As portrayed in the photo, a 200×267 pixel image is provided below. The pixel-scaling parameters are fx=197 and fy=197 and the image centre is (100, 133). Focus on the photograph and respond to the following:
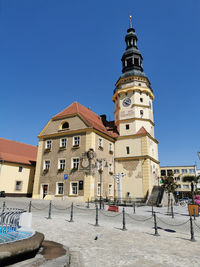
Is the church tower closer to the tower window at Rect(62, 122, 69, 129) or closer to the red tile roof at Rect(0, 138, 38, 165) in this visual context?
the tower window at Rect(62, 122, 69, 129)

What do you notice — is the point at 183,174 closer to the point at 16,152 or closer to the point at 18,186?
the point at 16,152

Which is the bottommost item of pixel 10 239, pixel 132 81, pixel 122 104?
pixel 10 239

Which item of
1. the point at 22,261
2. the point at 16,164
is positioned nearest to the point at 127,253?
the point at 22,261

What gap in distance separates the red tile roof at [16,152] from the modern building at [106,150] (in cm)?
471

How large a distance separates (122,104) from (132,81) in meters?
4.39

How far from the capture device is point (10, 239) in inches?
205

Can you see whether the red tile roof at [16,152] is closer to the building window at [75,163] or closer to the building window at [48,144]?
the building window at [48,144]

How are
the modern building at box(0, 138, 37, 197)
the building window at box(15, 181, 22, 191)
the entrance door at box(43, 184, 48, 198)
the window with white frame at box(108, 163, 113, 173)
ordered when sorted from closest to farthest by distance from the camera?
the entrance door at box(43, 184, 48, 198)
the modern building at box(0, 138, 37, 197)
the window with white frame at box(108, 163, 113, 173)
the building window at box(15, 181, 22, 191)

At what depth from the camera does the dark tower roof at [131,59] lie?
3562 centimetres

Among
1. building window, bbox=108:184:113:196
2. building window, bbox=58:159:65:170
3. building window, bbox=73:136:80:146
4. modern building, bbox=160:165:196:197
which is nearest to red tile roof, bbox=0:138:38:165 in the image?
building window, bbox=58:159:65:170

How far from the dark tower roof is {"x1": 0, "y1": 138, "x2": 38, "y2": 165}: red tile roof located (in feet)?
73.2

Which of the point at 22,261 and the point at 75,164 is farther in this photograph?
the point at 75,164

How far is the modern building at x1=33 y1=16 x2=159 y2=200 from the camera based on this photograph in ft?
86.6

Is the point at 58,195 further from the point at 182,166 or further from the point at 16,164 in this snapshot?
the point at 182,166
